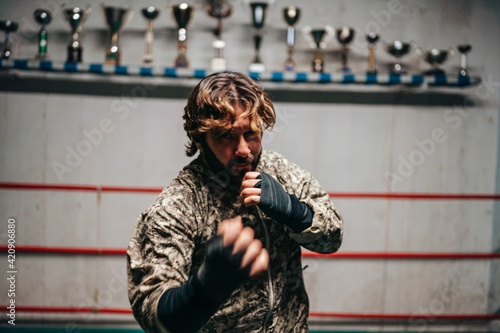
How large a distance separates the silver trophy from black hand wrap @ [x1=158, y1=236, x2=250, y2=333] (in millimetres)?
3207

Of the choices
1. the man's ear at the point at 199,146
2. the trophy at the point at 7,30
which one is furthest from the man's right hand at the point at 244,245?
the trophy at the point at 7,30

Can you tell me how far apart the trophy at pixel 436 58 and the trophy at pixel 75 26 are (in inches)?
109

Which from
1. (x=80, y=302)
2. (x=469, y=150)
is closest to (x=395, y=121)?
(x=469, y=150)

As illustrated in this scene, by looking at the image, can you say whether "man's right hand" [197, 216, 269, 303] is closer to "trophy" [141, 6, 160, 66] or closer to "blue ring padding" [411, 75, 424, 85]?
"trophy" [141, 6, 160, 66]

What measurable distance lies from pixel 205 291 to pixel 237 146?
18.2 inches

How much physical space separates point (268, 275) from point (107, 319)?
3.13m

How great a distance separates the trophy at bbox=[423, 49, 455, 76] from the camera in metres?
4.39

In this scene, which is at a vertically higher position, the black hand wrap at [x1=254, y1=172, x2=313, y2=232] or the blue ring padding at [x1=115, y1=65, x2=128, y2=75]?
the blue ring padding at [x1=115, y1=65, x2=128, y2=75]

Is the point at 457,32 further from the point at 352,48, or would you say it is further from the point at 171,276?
the point at 171,276

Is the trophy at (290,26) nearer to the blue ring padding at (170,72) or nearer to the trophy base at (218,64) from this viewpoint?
the trophy base at (218,64)

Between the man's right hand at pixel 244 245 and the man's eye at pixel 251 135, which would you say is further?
the man's eye at pixel 251 135

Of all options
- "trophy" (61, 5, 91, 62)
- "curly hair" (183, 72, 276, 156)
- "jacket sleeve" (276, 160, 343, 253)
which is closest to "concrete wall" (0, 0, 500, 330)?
"trophy" (61, 5, 91, 62)

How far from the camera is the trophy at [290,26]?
427 cm

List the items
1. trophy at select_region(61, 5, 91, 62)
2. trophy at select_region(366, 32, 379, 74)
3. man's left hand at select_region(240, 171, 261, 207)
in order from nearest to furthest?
man's left hand at select_region(240, 171, 261, 207) < trophy at select_region(61, 5, 91, 62) < trophy at select_region(366, 32, 379, 74)
